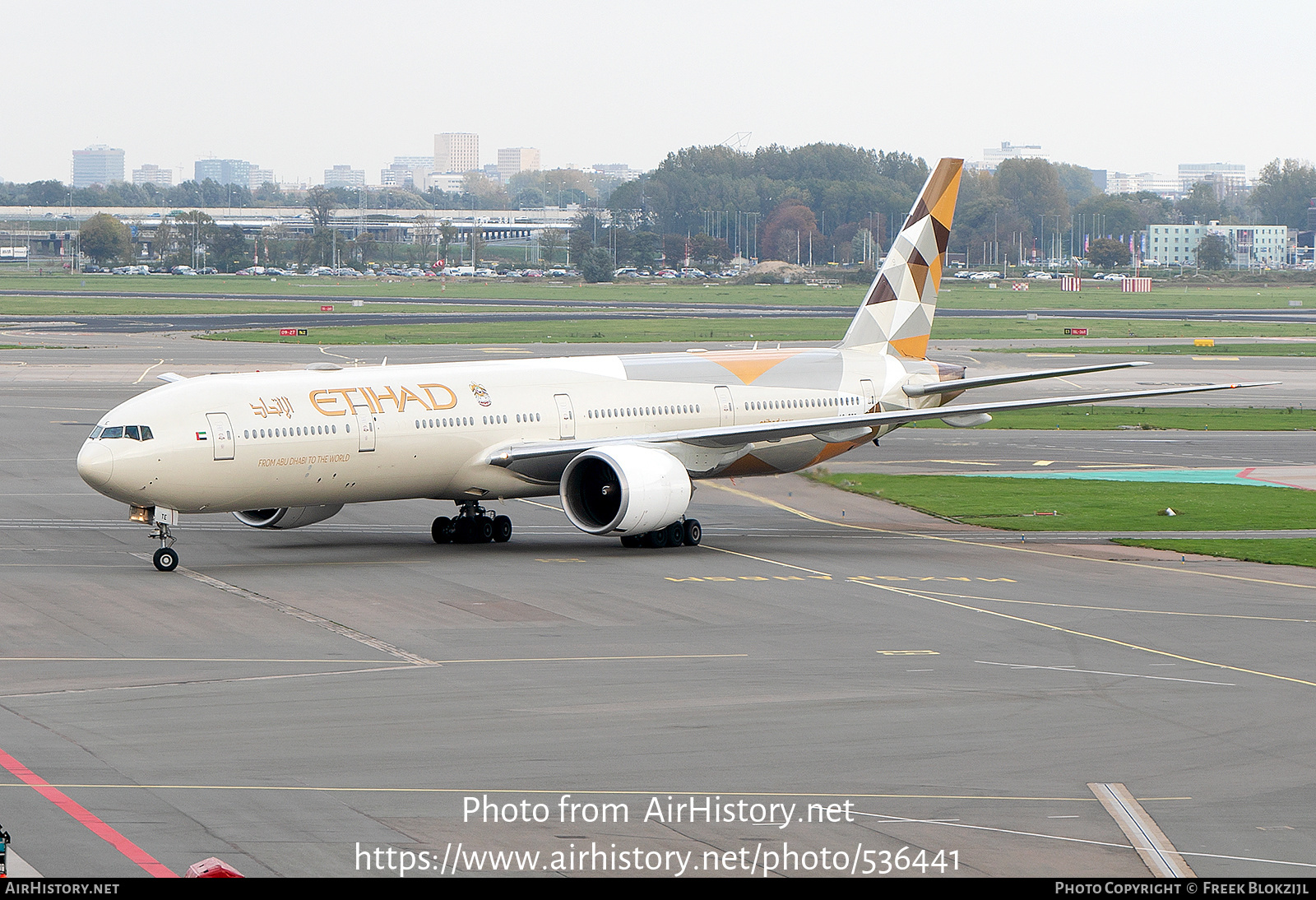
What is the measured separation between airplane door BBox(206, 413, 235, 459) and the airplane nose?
221cm

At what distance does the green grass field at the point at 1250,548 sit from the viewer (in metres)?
38.6

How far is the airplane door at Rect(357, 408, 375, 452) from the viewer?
3797 cm

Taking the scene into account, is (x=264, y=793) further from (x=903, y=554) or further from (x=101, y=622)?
(x=903, y=554)

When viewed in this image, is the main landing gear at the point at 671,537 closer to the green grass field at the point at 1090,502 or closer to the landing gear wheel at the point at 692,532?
the landing gear wheel at the point at 692,532

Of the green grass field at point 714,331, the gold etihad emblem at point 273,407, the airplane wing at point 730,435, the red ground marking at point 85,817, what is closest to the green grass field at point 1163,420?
the airplane wing at point 730,435

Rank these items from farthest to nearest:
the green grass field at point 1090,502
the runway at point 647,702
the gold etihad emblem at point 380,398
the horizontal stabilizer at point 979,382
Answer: the green grass field at point 1090,502
the horizontal stabilizer at point 979,382
the gold etihad emblem at point 380,398
the runway at point 647,702

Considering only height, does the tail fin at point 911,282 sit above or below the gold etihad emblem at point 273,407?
above

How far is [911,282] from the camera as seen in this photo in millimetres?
49562

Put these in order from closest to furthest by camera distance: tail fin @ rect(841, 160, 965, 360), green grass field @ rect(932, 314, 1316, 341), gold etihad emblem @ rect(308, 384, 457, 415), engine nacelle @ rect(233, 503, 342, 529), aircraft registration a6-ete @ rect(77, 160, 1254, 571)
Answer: aircraft registration a6-ete @ rect(77, 160, 1254, 571), gold etihad emblem @ rect(308, 384, 457, 415), engine nacelle @ rect(233, 503, 342, 529), tail fin @ rect(841, 160, 965, 360), green grass field @ rect(932, 314, 1316, 341)

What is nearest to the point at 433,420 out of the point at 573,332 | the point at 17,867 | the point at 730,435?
the point at 730,435

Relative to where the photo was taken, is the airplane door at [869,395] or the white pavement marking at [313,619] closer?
the white pavement marking at [313,619]

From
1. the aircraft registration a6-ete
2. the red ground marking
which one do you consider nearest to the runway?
the red ground marking

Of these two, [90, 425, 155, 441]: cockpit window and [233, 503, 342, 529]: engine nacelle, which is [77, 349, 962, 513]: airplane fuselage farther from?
[233, 503, 342, 529]: engine nacelle

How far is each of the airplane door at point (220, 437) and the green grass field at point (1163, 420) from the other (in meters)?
37.1
